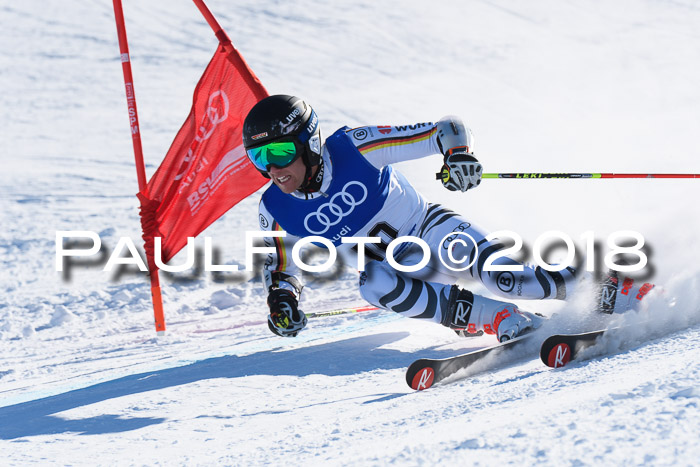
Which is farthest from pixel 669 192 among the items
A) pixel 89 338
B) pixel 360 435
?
pixel 360 435

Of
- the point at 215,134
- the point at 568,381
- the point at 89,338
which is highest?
the point at 215,134

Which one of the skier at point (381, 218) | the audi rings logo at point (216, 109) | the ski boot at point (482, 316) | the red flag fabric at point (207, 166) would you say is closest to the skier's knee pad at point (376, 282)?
the skier at point (381, 218)

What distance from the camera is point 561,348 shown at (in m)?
2.82

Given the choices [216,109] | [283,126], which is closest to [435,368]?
[283,126]

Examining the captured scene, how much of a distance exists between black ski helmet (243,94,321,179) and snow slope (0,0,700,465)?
1.16 meters

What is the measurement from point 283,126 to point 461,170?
0.87 meters

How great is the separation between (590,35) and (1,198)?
18.4 meters

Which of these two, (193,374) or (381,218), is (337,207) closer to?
(381,218)

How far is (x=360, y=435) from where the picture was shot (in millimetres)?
2301

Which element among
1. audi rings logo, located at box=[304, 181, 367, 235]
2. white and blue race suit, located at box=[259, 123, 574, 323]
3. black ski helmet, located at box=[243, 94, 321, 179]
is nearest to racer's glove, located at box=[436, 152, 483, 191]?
white and blue race suit, located at box=[259, 123, 574, 323]

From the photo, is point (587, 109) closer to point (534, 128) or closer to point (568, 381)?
point (534, 128)

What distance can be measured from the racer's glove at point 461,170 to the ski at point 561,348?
942mm

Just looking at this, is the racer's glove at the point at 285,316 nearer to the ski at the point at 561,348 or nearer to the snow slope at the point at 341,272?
the snow slope at the point at 341,272

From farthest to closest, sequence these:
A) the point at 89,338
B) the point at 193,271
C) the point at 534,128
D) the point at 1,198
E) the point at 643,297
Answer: the point at 534,128
the point at 1,198
the point at 193,271
the point at 89,338
the point at 643,297
